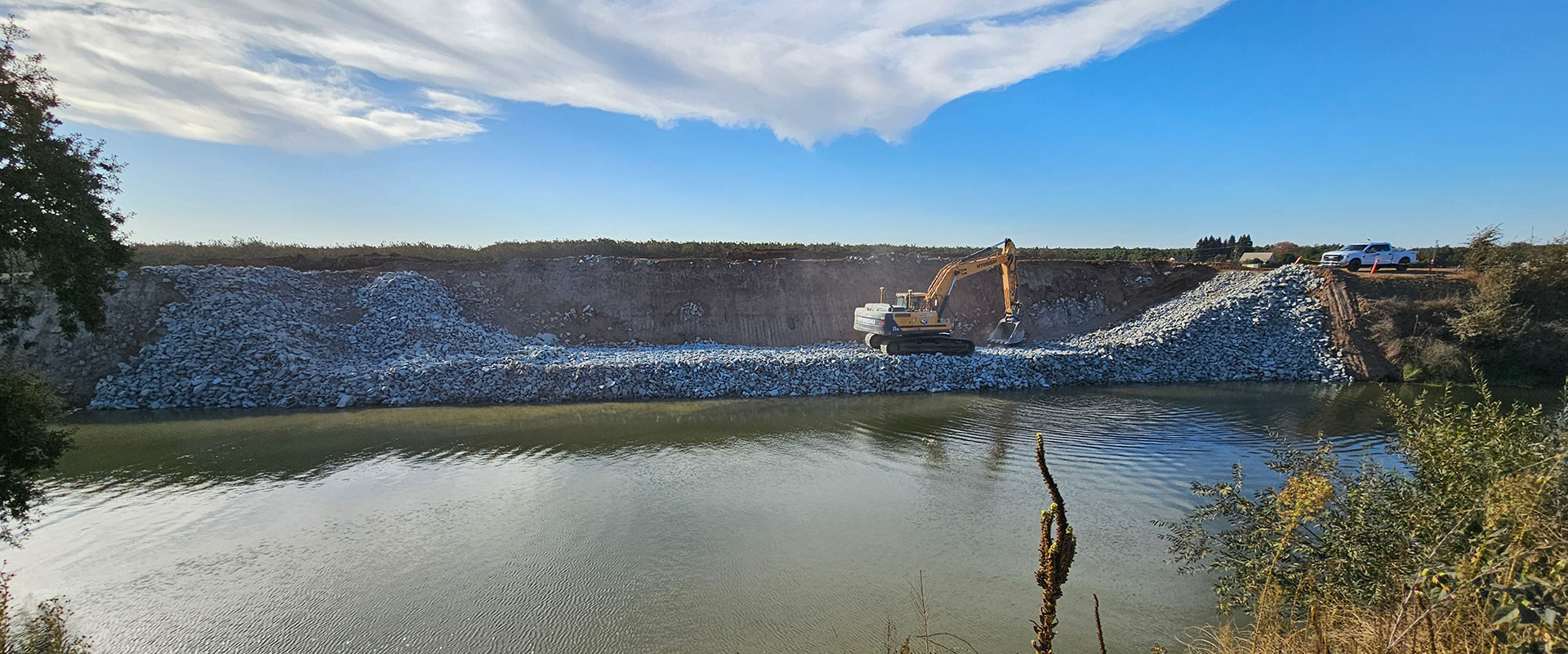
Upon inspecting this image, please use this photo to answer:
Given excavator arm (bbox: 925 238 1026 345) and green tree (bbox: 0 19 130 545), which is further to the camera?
excavator arm (bbox: 925 238 1026 345)

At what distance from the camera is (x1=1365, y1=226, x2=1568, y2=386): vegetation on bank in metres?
19.6

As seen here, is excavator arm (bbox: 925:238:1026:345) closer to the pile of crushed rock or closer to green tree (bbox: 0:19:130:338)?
the pile of crushed rock

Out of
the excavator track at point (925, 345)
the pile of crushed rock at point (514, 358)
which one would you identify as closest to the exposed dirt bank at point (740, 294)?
the pile of crushed rock at point (514, 358)

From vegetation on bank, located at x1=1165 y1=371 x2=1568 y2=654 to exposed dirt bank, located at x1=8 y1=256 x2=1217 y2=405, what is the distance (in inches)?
790

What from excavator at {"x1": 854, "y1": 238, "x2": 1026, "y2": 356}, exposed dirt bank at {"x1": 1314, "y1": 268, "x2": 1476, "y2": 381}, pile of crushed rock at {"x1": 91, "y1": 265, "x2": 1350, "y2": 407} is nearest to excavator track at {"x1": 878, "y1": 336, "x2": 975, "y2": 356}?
excavator at {"x1": 854, "y1": 238, "x2": 1026, "y2": 356}

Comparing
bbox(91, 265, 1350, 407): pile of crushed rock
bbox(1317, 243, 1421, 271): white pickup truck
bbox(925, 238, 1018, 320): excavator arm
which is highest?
bbox(1317, 243, 1421, 271): white pickup truck

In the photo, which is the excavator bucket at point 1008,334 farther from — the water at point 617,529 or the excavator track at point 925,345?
the water at point 617,529

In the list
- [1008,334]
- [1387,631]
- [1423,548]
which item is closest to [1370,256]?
[1008,334]

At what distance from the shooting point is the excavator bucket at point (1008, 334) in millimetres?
23172

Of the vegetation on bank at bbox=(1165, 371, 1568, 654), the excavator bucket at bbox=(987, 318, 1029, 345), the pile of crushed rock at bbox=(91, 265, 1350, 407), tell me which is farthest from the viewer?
the excavator bucket at bbox=(987, 318, 1029, 345)

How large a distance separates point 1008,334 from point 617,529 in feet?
60.4

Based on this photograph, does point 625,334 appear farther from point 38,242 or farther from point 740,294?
point 38,242

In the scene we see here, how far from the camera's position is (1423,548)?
4.16 metres

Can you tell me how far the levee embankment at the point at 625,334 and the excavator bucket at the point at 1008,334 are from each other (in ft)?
2.31
